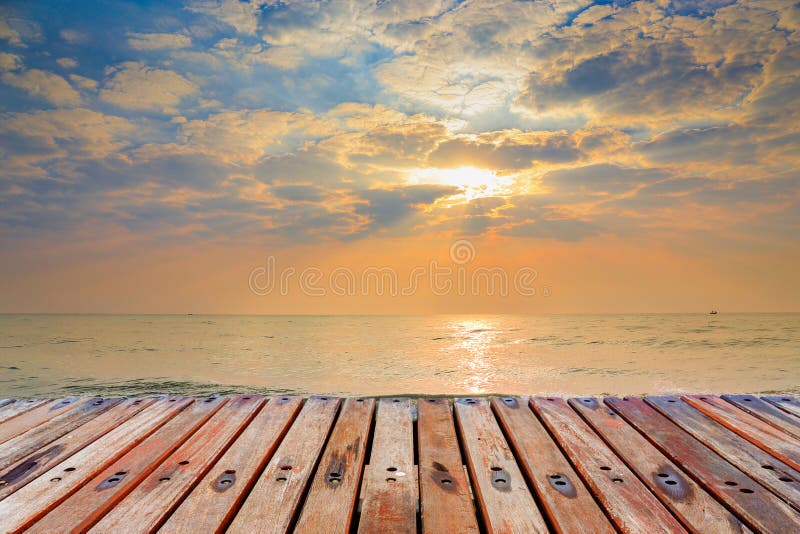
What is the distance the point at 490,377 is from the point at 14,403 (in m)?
11.0

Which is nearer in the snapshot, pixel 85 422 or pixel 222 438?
pixel 222 438

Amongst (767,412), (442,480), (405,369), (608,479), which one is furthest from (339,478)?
(405,369)

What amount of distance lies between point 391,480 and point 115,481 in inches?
46.7

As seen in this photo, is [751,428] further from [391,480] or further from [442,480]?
[391,480]

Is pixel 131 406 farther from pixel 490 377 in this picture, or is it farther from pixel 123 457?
pixel 490 377

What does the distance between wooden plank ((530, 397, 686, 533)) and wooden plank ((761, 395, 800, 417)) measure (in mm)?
1448

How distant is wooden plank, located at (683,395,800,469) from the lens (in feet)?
8.54

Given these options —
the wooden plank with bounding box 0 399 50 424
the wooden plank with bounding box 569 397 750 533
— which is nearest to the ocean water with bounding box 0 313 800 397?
the wooden plank with bounding box 0 399 50 424

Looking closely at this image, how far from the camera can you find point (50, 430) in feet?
9.48

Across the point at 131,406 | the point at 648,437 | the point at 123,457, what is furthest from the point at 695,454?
the point at 131,406

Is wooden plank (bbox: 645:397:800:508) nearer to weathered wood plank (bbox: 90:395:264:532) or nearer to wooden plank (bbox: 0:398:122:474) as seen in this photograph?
weathered wood plank (bbox: 90:395:264:532)

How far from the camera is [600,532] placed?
1796mm

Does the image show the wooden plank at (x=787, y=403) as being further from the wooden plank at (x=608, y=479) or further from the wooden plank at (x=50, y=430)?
the wooden plank at (x=50, y=430)

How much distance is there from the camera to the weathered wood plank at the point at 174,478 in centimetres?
187
